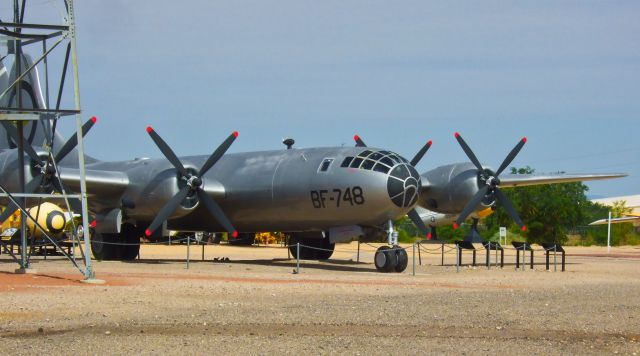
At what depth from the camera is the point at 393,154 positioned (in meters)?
28.4

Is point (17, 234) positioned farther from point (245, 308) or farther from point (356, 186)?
point (245, 308)

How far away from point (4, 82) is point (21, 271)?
701cm

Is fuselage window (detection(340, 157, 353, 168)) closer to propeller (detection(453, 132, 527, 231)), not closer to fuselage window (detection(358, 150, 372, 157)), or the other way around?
fuselage window (detection(358, 150, 372, 157))

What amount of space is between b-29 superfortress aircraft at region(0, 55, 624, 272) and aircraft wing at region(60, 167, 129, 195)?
4 cm

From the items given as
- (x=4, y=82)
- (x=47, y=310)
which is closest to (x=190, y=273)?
(x=4, y=82)

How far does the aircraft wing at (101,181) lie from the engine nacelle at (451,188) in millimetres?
11061

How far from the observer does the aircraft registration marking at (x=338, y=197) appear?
90.7 feet

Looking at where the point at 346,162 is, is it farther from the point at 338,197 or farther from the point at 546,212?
the point at 546,212

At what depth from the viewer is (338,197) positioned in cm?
2820

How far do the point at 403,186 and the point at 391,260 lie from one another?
235 cm

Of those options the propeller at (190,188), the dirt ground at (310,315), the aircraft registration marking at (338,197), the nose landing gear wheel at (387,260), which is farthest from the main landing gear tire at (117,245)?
the nose landing gear wheel at (387,260)

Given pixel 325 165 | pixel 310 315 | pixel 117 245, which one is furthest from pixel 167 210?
pixel 310 315

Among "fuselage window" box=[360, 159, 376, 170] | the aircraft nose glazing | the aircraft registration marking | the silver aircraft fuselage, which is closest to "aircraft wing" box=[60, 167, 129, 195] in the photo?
the silver aircraft fuselage

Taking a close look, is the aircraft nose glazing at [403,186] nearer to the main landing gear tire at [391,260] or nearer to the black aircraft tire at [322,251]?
the main landing gear tire at [391,260]
